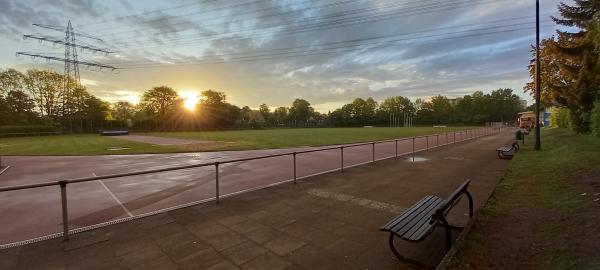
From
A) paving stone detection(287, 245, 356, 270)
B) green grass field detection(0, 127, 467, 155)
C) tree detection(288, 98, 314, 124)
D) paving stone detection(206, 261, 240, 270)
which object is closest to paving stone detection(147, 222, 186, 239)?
paving stone detection(206, 261, 240, 270)

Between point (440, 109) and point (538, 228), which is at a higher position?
point (440, 109)

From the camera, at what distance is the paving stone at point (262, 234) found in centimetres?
444

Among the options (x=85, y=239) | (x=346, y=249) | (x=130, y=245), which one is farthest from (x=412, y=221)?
(x=85, y=239)

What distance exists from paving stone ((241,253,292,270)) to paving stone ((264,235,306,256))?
0.17 m

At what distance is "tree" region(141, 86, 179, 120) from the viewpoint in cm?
8194

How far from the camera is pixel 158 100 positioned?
82.8 metres

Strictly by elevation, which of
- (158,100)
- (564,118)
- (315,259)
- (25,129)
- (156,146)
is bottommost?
(315,259)

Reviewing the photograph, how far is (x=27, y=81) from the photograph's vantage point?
6328cm

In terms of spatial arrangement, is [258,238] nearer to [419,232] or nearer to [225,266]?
[225,266]

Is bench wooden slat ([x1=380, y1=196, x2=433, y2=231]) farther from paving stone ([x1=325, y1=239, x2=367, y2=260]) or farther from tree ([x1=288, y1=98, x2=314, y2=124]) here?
tree ([x1=288, y1=98, x2=314, y2=124])

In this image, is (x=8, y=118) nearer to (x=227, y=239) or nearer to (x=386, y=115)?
(x=227, y=239)

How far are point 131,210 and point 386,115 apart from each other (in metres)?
121

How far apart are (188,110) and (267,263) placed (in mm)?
78806

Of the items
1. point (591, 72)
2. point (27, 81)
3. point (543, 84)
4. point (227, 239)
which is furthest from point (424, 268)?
point (27, 81)
